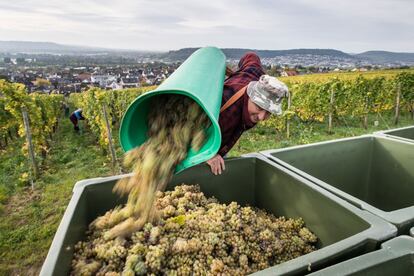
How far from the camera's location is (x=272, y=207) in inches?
82.2

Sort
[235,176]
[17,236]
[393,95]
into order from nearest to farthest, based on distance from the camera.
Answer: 1. [235,176]
2. [17,236]
3. [393,95]

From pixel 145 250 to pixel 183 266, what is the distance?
20 centimetres

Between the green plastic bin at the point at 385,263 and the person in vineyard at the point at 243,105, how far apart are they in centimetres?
107

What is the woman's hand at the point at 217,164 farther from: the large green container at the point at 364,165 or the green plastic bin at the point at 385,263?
the green plastic bin at the point at 385,263

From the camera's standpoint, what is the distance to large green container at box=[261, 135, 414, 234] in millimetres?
2377

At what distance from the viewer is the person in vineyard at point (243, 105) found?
197cm

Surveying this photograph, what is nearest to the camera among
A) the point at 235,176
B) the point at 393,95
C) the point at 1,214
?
the point at 235,176

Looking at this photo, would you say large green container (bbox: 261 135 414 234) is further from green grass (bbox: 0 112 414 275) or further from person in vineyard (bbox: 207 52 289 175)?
green grass (bbox: 0 112 414 275)

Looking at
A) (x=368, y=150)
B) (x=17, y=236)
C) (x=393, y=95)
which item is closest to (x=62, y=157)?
(x=17, y=236)

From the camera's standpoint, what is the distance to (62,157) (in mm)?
7848

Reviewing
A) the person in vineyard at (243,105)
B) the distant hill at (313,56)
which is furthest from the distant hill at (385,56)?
the person in vineyard at (243,105)

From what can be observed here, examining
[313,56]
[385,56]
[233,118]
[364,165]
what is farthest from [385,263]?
[385,56]

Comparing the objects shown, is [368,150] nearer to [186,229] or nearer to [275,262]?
[275,262]

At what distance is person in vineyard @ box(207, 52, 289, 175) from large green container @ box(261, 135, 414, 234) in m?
0.30
